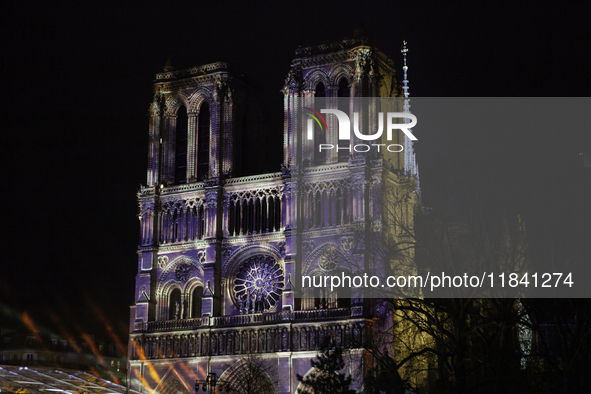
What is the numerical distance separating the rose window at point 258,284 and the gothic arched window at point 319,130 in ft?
23.9

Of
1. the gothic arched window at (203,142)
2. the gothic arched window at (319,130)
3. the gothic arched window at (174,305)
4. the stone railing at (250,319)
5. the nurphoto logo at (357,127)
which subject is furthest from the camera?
the gothic arched window at (203,142)

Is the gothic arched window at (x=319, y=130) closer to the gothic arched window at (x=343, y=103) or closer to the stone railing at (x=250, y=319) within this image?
the gothic arched window at (x=343, y=103)

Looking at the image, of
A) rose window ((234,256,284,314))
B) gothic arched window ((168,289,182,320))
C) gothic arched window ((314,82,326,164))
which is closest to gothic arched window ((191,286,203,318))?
gothic arched window ((168,289,182,320))

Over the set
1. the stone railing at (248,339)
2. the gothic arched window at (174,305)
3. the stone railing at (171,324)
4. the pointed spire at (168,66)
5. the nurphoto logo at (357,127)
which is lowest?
the stone railing at (248,339)

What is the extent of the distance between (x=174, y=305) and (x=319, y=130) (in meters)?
15.5

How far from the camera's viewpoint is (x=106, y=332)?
88688mm

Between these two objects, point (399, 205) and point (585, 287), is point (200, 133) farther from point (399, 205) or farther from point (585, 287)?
point (585, 287)

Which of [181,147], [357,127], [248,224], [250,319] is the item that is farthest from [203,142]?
[250,319]

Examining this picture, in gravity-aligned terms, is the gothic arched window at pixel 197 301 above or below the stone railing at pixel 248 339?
above

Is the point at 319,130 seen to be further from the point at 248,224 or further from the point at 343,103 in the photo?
the point at 248,224

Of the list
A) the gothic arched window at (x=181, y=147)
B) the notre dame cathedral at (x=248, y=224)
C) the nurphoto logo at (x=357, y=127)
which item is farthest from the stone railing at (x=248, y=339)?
the gothic arched window at (x=181, y=147)

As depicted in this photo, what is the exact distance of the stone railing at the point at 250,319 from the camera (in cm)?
5597

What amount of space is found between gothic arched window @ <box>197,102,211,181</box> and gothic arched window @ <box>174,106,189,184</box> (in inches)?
45.1

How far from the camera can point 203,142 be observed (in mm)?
64875
